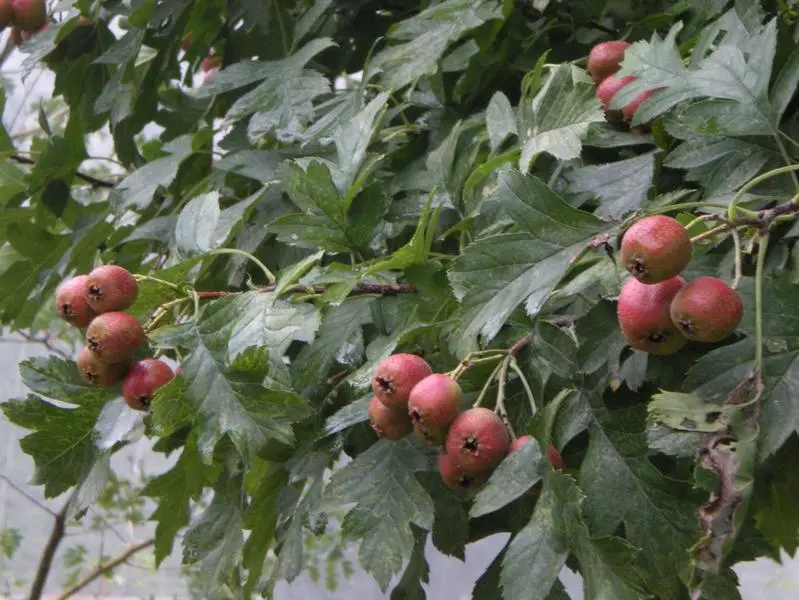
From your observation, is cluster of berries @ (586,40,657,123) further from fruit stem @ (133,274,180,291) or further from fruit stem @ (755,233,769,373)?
fruit stem @ (133,274,180,291)

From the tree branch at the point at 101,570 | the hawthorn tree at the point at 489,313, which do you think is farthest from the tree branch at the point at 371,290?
the tree branch at the point at 101,570

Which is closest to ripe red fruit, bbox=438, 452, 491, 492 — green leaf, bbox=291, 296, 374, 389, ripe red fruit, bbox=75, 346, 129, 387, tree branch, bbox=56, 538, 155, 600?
green leaf, bbox=291, 296, 374, 389

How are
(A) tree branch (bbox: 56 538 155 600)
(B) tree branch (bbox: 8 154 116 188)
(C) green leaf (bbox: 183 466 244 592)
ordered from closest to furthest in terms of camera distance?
(C) green leaf (bbox: 183 466 244 592)
(B) tree branch (bbox: 8 154 116 188)
(A) tree branch (bbox: 56 538 155 600)

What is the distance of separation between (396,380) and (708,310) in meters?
0.19

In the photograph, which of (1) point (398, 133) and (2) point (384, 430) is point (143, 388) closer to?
(2) point (384, 430)

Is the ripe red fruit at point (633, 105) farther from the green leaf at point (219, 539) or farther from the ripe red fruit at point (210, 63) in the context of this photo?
the ripe red fruit at point (210, 63)

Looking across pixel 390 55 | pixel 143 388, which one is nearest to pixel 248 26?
pixel 390 55

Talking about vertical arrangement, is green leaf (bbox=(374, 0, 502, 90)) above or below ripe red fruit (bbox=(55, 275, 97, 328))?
above

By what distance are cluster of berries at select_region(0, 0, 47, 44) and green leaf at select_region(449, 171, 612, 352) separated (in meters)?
0.78

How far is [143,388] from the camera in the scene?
661 millimetres

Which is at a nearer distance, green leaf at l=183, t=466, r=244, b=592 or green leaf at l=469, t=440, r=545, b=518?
green leaf at l=469, t=440, r=545, b=518

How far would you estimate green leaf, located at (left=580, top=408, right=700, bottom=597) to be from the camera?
545 mm

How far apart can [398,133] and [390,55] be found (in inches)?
2.6

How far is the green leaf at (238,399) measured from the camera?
23.6 inches
